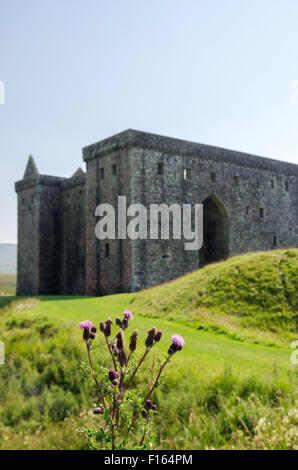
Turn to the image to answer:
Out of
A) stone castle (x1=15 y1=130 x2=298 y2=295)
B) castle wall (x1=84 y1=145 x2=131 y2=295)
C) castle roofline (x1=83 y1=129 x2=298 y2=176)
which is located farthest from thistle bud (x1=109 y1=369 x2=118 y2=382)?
castle roofline (x1=83 y1=129 x2=298 y2=176)

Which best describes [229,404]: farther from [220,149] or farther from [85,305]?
[220,149]

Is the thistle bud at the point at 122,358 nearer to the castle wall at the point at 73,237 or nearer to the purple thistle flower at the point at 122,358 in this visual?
the purple thistle flower at the point at 122,358

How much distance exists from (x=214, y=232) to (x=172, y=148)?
7.44m

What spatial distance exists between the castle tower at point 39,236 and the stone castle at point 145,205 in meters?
0.08

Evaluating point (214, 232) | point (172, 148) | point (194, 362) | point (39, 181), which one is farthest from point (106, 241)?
point (194, 362)

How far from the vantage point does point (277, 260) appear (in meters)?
19.8

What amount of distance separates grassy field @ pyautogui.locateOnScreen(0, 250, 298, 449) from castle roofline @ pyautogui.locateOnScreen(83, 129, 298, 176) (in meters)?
9.44

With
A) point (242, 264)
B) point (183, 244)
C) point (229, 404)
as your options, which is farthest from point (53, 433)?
point (183, 244)

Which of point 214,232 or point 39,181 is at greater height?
point 39,181

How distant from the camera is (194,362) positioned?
11266mm

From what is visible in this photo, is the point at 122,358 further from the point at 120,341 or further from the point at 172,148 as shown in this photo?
the point at 172,148

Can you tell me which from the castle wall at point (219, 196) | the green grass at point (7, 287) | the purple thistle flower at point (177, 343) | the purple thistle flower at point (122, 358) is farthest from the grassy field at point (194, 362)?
the green grass at point (7, 287)

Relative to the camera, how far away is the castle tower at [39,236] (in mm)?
34656

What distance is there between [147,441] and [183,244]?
25.0 meters
